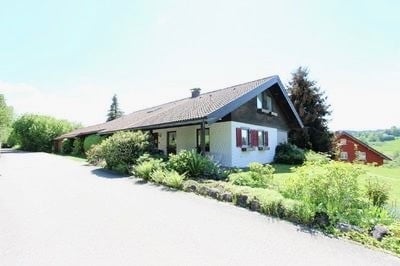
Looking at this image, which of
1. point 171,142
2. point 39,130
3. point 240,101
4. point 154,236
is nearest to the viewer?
point 154,236

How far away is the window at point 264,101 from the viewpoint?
20.8 meters

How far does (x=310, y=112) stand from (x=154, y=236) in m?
25.1

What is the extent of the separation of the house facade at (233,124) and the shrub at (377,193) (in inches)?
316

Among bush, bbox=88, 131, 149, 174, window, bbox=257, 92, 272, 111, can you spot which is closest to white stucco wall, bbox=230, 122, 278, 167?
window, bbox=257, 92, 272, 111

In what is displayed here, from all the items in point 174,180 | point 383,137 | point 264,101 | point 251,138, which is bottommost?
point 174,180

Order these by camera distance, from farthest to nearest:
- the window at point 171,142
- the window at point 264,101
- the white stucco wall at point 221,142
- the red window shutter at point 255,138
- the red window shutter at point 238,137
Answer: the window at point 171,142, the window at point 264,101, the red window shutter at point 255,138, the red window shutter at point 238,137, the white stucco wall at point 221,142

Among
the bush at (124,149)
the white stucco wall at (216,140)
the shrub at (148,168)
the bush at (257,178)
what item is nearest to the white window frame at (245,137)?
the white stucco wall at (216,140)

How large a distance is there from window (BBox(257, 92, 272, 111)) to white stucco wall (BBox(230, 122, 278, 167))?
1.40 metres

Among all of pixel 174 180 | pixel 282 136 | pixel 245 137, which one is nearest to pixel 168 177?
pixel 174 180

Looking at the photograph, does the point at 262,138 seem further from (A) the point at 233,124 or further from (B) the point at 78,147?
(B) the point at 78,147

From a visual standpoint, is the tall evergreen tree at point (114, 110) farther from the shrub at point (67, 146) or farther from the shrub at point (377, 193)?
the shrub at point (377, 193)

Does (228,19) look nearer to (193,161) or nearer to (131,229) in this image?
(193,161)

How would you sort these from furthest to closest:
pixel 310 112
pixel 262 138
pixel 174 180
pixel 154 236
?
pixel 310 112
pixel 262 138
pixel 174 180
pixel 154 236

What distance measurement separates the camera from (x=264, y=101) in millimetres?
21500
